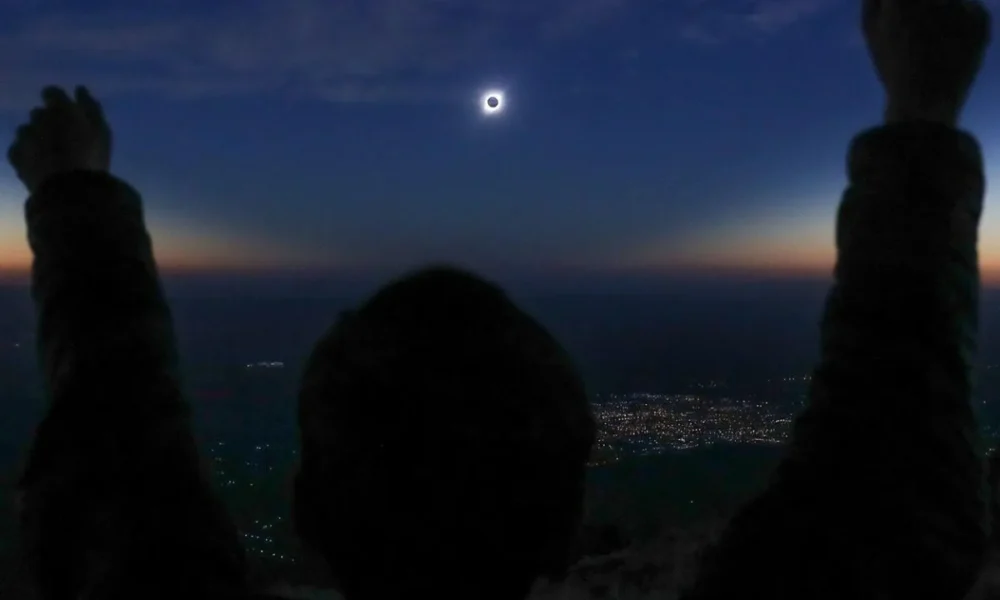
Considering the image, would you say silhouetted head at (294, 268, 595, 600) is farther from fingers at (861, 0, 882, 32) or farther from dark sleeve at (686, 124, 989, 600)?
fingers at (861, 0, 882, 32)

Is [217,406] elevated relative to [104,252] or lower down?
lower down

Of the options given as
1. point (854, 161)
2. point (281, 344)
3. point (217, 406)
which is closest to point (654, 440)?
point (217, 406)

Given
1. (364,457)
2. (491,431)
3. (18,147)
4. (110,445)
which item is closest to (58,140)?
(18,147)

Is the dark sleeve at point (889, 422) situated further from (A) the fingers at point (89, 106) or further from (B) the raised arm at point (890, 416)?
(A) the fingers at point (89, 106)

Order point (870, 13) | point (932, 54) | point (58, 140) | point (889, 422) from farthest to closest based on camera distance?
1. point (58, 140)
2. point (870, 13)
3. point (932, 54)
4. point (889, 422)

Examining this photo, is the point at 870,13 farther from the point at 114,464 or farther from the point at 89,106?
the point at 89,106

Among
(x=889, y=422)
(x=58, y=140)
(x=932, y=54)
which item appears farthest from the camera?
(x=58, y=140)

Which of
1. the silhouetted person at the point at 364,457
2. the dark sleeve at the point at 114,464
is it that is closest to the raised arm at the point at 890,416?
the silhouetted person at the point at 364,457

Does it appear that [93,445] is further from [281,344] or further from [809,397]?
[281,344]
